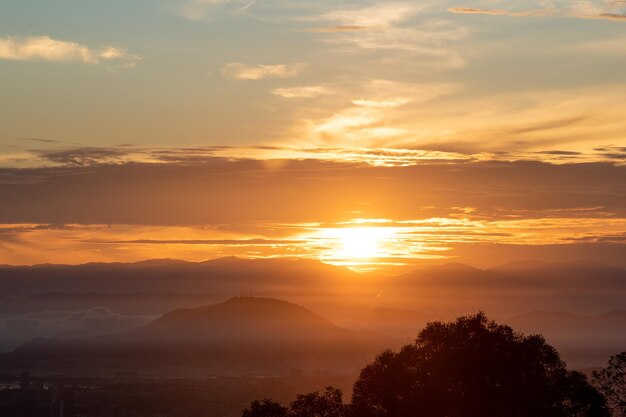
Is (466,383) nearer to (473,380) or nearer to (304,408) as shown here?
(473,380)

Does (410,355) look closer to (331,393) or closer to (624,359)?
(331,393)

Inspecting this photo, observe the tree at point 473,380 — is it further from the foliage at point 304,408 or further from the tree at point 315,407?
A: the foliage at point 304,408

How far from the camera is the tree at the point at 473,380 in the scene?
67000 mm

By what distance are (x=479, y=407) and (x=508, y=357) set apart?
13.6ft

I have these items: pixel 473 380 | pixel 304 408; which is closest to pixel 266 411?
pixel 304 408

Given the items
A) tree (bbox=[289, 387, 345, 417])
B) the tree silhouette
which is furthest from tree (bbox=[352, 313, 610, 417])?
tree (bbox=[289, 387, 345, 417])

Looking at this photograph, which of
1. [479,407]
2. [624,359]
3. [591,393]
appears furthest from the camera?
[624,359]

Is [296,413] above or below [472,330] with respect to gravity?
below

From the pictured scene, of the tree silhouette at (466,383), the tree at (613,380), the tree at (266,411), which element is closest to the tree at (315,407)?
the tree silhouette at (466,383)

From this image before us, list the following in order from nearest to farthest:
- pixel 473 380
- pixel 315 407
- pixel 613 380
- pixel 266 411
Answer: pixel 473 380 < pixel 266 411 < pixel 315 407 < pixel 613 380

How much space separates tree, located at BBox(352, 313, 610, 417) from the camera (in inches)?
2638

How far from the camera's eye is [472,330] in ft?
229

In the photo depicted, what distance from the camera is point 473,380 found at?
6750cm

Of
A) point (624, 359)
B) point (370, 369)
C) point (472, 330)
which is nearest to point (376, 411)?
point (370, 369)
